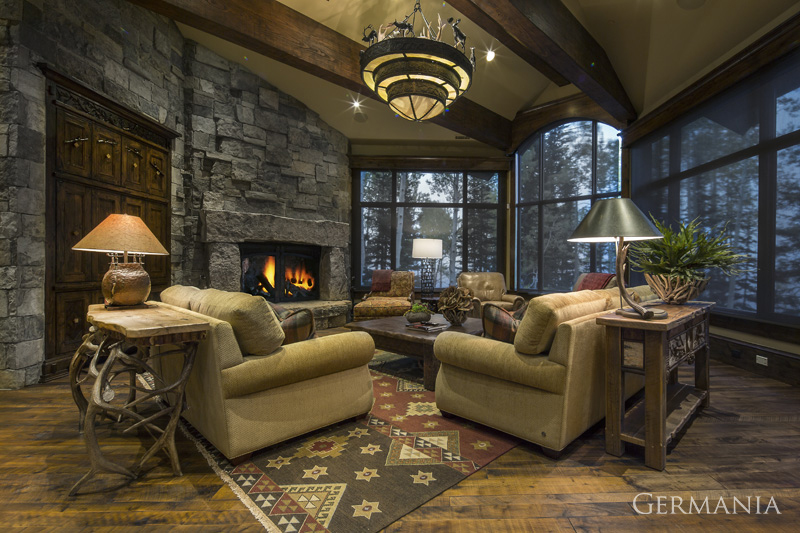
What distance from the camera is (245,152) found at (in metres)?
5.18

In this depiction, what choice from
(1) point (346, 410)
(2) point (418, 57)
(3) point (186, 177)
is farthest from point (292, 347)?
(3) point (186, 177)

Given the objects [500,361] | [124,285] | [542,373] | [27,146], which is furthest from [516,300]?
[27,146]

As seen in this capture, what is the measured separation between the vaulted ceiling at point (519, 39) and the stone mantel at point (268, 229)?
1841 mm

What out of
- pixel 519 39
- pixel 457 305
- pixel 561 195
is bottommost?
pixel 457 305

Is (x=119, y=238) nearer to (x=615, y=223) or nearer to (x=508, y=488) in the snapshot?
(x=508, y=488)

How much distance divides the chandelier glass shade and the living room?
0.54ft

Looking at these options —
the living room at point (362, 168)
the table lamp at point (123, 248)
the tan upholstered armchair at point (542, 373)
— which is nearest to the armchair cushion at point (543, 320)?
the tan upholstered armchair at point (542, 373)

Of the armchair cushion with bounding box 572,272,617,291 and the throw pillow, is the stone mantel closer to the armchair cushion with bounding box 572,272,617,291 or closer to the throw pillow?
the armchair cushion with bounding box 572,272,617,291

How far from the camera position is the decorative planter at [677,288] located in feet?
7.89

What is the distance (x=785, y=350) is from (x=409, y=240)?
197 inches

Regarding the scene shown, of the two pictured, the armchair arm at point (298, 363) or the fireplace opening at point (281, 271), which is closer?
the armchair arm at point (298, 363)

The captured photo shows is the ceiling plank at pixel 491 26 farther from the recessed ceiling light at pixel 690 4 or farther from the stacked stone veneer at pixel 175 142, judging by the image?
the stacked stone veneer at pixel 175 142

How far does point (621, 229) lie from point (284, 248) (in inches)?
189

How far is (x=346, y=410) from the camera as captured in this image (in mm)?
2359
